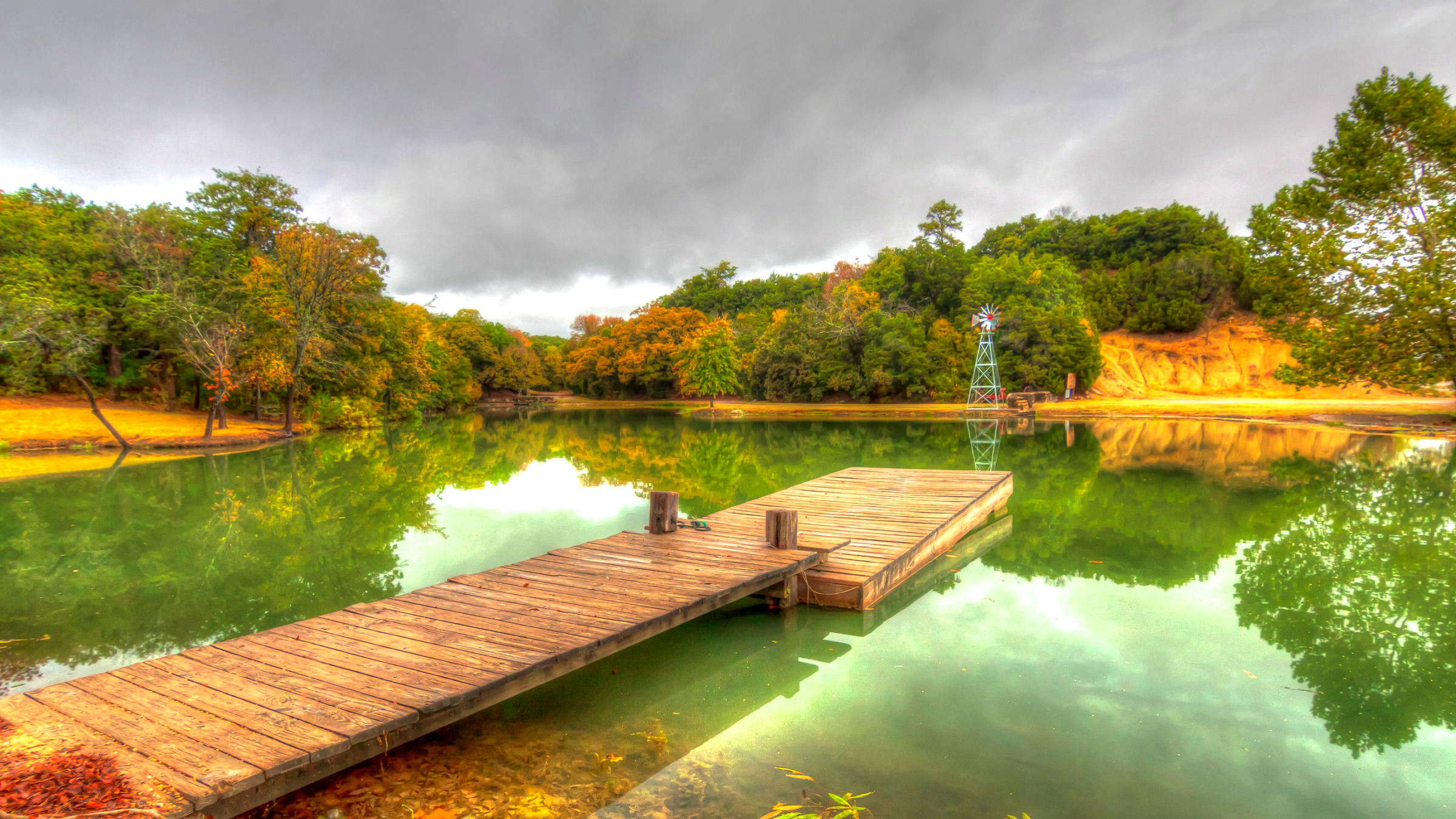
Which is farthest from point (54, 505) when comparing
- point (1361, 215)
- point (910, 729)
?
point (1361, 215)

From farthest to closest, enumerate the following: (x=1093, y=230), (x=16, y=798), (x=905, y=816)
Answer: (x=1093, y=230) → (x=905, y=816) → (x=16, y=798)

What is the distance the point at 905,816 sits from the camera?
3457 mm

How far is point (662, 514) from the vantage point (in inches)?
301

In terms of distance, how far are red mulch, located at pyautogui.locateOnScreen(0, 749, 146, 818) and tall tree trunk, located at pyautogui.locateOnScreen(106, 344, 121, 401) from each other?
32180 mm

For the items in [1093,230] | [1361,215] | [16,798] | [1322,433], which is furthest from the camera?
[1093,230]

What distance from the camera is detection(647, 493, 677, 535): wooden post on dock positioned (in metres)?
7.63

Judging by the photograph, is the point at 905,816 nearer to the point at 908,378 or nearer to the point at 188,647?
the point at 188,647

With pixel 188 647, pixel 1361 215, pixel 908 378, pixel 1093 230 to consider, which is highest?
pixel 1093 230

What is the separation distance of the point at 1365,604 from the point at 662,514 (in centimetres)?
787

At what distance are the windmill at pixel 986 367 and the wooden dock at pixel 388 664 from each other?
115ft

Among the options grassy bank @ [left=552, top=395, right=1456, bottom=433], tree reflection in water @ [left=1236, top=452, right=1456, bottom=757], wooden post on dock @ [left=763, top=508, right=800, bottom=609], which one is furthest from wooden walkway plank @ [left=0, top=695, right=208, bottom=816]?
grassy bank @ [left=552, top=395, right=1456, bottom=433]

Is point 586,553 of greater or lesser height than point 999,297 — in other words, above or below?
below

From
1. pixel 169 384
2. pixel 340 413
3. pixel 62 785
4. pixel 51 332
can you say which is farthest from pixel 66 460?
pixel 62 785

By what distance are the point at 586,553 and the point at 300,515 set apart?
26.0 feet
